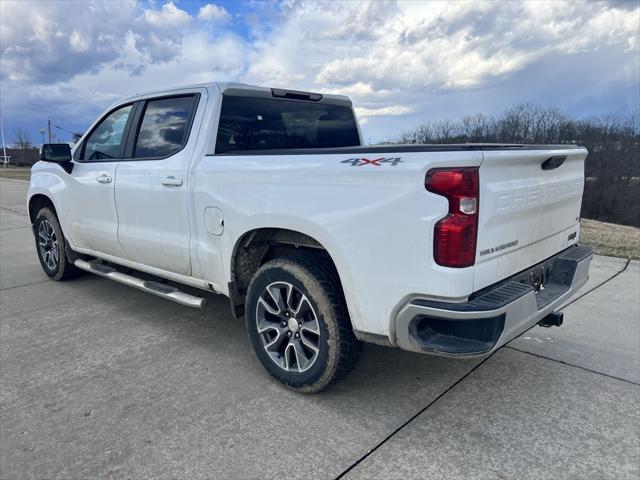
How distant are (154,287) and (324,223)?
2023 millimetres

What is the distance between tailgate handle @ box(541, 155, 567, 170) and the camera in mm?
2884

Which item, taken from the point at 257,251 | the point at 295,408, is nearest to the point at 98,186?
the point at 257,251

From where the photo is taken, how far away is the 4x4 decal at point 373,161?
2479 mm

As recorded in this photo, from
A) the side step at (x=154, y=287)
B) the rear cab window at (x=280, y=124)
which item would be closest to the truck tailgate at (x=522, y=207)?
the rear cab window at (x=280, y=124)

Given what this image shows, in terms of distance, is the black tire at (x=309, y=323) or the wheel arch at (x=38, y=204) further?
the wheel arch at (x=38, y=204)

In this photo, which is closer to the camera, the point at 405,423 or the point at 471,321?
the point at 471,321

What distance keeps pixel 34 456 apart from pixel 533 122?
124ft

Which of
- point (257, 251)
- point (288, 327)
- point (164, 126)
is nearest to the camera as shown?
point (288, 327)

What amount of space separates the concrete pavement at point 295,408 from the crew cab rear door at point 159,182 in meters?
0.76

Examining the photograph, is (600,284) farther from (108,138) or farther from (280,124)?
(108,138)

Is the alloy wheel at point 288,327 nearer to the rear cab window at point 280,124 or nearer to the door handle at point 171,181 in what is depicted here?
the door handle at point 171,181

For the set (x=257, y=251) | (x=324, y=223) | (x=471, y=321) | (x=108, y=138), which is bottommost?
(x=471, y=321)

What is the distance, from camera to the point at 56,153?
189 inches

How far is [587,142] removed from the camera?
116ft
